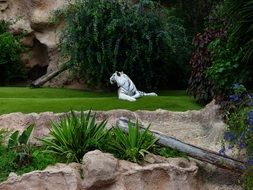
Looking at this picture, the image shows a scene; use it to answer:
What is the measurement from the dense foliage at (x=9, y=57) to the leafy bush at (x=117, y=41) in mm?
2030

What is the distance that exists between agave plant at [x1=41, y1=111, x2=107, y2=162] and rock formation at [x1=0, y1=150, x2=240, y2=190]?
0.91 feet

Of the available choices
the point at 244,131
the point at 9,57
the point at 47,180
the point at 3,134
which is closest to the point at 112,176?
the point at 47,180

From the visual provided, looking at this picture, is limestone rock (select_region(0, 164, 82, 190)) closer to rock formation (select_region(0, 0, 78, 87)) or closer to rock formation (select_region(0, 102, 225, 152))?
rock formation (select_region(0, 102, 225, 152))

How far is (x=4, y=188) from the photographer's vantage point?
5.89 metres

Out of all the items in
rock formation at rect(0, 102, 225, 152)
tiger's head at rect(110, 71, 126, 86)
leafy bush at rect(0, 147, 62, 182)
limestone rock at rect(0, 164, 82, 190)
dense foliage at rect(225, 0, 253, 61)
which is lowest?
limestone rock at rect(0, 164, 82, 190)

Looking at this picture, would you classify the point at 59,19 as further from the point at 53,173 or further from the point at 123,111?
the point at 53,173

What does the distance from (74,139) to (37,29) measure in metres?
6.27

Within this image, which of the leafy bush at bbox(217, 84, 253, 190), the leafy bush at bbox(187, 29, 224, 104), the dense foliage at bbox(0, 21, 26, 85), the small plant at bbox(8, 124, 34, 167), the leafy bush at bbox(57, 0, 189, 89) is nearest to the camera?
the leafy bush at bbox(217, 84, 253, 190)

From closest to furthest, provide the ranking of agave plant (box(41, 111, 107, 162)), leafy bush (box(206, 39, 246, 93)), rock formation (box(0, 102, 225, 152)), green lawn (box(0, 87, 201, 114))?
agave plant (box(41, 111, 107, 162)) → rock formation (box(0, 102, 225, 152)) → leafy bush (box(206, 39, 246, 93)) → green lawn (box(0, 87, 201, 114))

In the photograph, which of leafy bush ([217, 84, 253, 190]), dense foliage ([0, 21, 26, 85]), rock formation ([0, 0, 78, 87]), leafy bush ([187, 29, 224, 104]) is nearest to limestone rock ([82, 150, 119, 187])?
leafy bush ([217, 84, 253, 190])

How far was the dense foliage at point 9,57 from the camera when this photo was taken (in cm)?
1161

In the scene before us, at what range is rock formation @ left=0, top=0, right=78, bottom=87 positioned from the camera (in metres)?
11.9

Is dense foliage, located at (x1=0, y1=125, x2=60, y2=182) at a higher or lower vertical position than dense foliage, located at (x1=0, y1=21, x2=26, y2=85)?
lower

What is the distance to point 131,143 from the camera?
6449 millimetres
